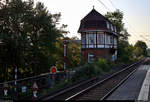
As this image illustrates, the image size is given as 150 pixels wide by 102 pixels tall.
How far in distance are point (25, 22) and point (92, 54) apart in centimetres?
2088

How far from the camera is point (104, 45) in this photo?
38188 millimetres

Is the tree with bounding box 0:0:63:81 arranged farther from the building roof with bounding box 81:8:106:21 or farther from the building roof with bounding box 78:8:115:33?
the building roof with bounding box 81:8:106:21

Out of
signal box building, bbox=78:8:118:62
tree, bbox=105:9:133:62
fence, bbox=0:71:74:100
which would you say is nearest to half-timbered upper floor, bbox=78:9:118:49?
signal box building, bbox=78:8:118:62

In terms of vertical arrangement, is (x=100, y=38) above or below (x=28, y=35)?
above

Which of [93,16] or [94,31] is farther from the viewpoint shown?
[93,16]

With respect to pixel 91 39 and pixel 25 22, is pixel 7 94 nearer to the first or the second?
pixel 25 22

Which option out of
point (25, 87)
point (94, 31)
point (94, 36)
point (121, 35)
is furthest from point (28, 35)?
point (121, 35)

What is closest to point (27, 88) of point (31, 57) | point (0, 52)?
point (0, 52)

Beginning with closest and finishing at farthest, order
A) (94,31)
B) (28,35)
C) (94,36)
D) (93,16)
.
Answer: (28,35), (94,31), (94,36), (93,16)

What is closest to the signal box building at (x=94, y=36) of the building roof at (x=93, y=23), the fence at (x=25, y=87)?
the building roof at (x=93, y=23)

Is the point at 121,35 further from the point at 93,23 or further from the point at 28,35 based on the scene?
the point at 28,35

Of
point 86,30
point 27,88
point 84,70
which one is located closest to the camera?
point 27,88

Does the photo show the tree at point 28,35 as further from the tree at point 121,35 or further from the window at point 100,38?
the tree at point 121,35

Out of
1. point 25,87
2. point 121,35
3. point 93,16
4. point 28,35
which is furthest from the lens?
point 121,35
